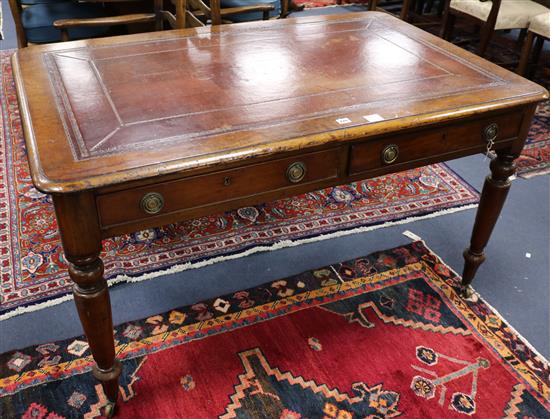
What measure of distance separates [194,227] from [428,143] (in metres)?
1.21

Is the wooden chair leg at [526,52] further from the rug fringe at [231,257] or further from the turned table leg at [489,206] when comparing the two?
the turned table leg at [489,206]

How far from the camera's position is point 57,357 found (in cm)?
177

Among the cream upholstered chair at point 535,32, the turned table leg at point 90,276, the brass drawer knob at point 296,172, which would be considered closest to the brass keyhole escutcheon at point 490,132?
the brass drawer knob at point 296,172

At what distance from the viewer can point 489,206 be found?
1.89 meters

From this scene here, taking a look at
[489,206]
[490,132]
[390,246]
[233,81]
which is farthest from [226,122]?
[390,246]

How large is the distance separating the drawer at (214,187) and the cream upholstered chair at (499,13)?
2.88m

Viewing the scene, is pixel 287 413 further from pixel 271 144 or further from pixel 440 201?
pixel 440 201

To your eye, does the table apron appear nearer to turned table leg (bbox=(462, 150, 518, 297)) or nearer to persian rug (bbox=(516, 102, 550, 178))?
turned table leg (bbox=(462, 150, 518, 297))

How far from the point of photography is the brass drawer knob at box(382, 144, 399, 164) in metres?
1.51

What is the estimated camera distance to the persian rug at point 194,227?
210cm

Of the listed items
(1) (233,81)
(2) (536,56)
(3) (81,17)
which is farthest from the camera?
(2) (536,56)

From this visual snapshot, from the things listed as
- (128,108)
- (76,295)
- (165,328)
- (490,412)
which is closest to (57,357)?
(165,328)

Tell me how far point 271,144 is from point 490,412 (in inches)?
44.5

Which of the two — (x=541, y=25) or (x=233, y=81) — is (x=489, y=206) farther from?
(x=541, y=25)
